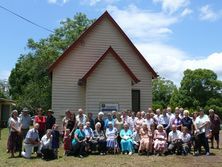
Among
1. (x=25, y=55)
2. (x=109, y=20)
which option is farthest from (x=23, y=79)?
(x=109, y=20)

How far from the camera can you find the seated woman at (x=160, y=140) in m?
16.9

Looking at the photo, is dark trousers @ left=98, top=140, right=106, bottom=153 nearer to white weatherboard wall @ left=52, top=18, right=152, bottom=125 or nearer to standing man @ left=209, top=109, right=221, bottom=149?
standing man @ left=209, top=109, right=221, bottom=149

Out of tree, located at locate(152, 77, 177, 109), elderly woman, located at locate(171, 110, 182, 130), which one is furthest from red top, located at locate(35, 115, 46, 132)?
tree, located at locate(152, 77, 177, 109)

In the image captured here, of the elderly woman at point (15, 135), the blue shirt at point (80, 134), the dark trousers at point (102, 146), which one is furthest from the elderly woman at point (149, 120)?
the elderly woman at point (15, 135)

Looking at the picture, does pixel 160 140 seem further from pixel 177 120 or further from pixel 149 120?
pixel 177 120

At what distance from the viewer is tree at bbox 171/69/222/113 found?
235 ft

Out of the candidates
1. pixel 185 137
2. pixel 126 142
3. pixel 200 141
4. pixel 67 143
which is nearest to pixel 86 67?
pixel 126 142

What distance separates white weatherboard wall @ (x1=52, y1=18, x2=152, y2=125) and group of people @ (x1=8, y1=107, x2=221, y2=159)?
4.66m

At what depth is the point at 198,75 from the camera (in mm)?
72062

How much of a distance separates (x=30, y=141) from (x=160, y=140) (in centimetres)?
507

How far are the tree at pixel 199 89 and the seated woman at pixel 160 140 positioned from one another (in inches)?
2158

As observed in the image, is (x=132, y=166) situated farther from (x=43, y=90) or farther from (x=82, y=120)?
(x=43, y=90)

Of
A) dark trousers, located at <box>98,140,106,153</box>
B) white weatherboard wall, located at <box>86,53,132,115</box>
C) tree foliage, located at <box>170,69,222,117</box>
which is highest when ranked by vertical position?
tree foliage, located at <box>170,69,222,117</box>

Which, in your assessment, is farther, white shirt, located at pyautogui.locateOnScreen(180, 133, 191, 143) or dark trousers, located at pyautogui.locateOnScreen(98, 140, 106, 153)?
dark trousers, located at pyautogui.locateOnScreen(98, 140, 106, 153)
